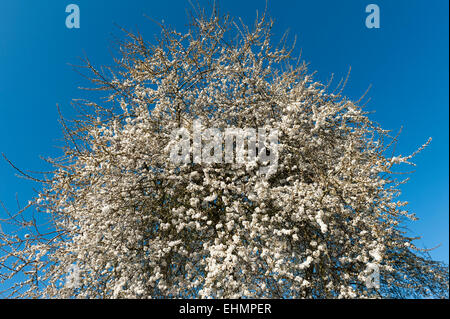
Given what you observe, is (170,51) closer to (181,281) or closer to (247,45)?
(247,45)

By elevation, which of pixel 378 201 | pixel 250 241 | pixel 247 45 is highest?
pixel 247 45

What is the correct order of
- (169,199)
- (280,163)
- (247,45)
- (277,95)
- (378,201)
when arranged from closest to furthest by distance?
(378,201) < (169,199) < (280,163) < (277,95) < (247,45)

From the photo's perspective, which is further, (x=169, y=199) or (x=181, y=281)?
(x=169, y=199)

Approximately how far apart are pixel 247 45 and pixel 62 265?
22.0ft

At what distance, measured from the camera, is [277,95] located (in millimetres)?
7402

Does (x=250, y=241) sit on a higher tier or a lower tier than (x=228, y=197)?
lower
